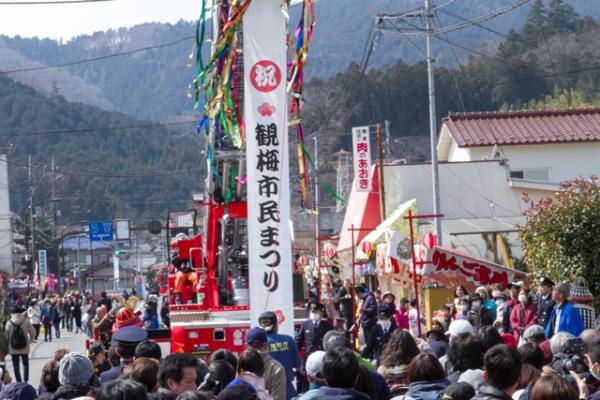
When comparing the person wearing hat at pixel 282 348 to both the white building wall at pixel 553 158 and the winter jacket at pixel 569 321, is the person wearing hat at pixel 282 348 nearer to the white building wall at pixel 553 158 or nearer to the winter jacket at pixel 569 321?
the winter jacket at pixel 569 321

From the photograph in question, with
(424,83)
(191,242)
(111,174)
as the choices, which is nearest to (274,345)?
(191,242)

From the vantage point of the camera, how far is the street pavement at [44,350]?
26642mm

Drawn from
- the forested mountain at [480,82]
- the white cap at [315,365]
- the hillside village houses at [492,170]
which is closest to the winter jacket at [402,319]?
the hillside village houses at [492,170]

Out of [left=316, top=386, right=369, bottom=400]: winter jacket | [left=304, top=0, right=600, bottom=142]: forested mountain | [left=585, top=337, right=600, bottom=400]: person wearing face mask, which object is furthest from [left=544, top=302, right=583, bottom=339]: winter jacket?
[left=304, top=0, right=600, bottom=142]: forested mountain

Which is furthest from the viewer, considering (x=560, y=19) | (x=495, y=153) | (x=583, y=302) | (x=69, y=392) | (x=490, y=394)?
(x=560, y=19)

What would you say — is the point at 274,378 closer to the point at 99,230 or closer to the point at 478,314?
the point at 478,314

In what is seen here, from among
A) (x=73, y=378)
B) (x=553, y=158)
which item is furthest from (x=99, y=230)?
(x=73, y=378)

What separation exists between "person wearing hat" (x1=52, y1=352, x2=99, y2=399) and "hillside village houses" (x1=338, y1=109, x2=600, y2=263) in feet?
90.3

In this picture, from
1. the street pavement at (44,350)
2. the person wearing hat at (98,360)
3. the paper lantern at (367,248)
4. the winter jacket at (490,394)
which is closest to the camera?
the winter jacket at (490,394)

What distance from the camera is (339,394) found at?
728 cm

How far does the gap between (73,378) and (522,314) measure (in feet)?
34.8

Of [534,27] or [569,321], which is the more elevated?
[534,27]

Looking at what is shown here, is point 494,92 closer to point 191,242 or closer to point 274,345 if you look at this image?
point 191,242

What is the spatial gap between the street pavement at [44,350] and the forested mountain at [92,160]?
201ft
